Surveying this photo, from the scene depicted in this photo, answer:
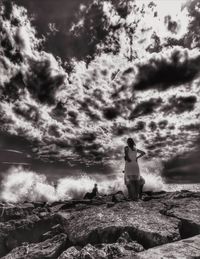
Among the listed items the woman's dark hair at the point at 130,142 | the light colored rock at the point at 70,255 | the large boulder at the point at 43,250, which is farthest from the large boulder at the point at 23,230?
the woman's dark hair at the point at 130,142

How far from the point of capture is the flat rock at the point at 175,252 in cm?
366

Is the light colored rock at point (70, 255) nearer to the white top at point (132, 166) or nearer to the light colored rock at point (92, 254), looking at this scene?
the light colored rock at point (92, 254)

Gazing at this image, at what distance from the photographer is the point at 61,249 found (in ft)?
18.0

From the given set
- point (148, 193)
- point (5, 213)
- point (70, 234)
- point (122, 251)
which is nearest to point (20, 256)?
point (70, 234)

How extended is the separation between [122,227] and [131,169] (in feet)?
12.4

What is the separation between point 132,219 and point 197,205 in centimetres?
255

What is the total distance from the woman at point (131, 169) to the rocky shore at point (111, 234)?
5.24 feet

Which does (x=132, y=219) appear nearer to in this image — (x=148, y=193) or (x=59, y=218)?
(x=59, y=218)

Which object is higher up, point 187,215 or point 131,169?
point 131,169

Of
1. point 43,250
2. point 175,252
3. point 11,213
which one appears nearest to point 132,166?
point 11,213

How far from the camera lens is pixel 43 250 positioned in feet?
17.0

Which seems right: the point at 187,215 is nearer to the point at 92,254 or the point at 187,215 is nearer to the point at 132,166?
the point at 132,166

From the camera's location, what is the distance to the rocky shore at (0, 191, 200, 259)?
4.42 m

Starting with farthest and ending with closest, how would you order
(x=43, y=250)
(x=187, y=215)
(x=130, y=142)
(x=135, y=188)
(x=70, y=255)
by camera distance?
(x=135, y=188)
(x=130, y=142)
(x=187, y=215)
(x=43, y=250)
(x=70, y=255)
